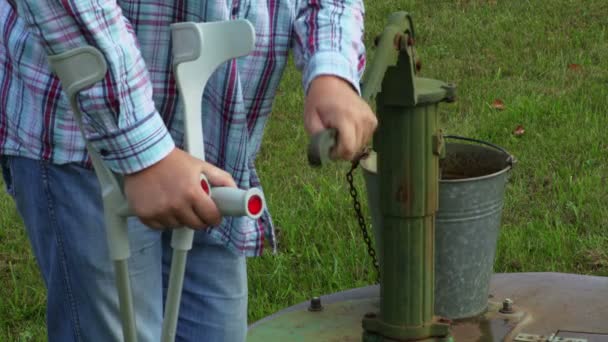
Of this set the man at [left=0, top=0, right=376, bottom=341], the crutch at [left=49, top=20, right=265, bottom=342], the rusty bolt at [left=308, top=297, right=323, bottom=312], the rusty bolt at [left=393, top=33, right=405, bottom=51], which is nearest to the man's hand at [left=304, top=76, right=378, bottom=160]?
the man at [left=0, top=0, right=376, bottom=341]

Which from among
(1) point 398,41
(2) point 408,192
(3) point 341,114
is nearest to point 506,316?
(2) point 408,192

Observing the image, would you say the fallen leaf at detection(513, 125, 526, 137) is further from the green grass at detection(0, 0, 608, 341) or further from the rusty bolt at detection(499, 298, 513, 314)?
the rusty bolt at detection(499, 298, 513, 314)

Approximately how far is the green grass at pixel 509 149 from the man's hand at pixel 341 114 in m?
1.92

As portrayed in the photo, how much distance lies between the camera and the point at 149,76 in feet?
6.48

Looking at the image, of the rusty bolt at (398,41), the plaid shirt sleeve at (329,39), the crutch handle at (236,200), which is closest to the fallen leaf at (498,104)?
the rusty bolt at (398,41)

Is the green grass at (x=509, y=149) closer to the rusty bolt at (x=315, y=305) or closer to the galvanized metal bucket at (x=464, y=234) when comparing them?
the rusty bolt at (x=315, y=305)

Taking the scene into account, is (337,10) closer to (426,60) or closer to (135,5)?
Result: (135,5)

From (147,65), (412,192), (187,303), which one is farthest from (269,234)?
(147,65)

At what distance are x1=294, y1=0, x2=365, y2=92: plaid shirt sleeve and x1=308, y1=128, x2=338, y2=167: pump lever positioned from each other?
276 mm

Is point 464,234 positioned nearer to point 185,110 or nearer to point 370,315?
point 370,315

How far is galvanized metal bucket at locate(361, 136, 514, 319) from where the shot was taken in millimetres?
3133

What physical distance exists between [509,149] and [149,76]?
3.51 metres

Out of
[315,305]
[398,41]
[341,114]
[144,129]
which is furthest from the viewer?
[315,305]

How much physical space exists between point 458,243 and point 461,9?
5104 millimetres
